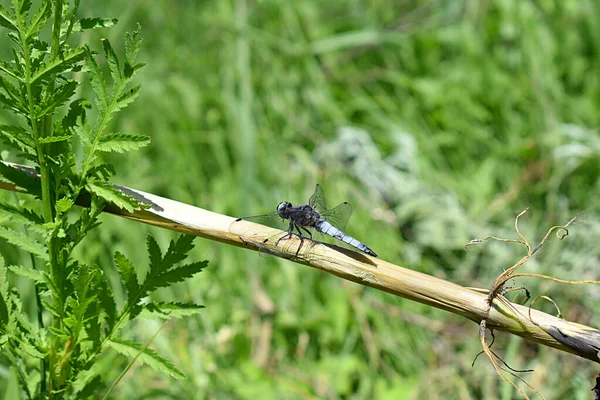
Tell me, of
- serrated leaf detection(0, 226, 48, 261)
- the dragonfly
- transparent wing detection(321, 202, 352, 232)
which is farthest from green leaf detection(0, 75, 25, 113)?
transparent wing detection(321, 202, 352, 232)

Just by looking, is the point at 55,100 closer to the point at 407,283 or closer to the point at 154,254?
the point at 154,254

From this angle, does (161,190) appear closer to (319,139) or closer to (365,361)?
(319,139)

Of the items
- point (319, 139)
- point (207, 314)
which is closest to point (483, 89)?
point (319, 139)

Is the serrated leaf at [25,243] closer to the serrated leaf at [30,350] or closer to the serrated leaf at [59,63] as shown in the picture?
the serrated leaf at [30,350]

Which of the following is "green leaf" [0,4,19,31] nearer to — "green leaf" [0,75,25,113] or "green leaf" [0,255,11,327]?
"green leaf" [0,75,25,113]

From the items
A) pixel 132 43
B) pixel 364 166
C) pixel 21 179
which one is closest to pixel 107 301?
pixel 21 179

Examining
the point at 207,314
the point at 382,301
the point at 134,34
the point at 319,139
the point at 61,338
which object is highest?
the point at 319,139
